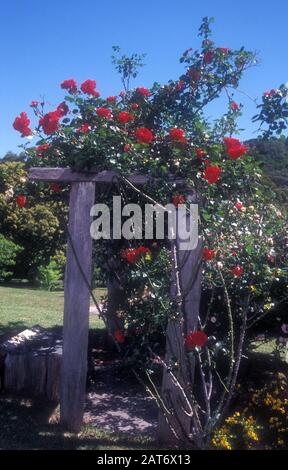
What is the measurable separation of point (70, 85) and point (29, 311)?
536 centimetres

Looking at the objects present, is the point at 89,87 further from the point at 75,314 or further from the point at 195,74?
the point at 75,314

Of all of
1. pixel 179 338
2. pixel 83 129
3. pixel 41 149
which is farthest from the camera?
pixel 41 149

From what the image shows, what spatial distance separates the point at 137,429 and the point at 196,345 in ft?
5.87

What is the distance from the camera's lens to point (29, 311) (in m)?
8.33

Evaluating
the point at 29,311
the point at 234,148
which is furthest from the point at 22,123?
the point at 29,311

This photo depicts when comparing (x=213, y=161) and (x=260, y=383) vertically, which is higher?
(x=213, y=161)

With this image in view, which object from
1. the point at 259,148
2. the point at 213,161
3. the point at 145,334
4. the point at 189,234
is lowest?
the point at 145,334

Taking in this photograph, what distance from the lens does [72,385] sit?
3.64 meters

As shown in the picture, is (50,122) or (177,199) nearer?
(177,199)

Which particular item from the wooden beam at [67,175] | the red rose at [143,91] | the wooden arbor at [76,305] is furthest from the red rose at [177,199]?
the red rose at [143,91]
